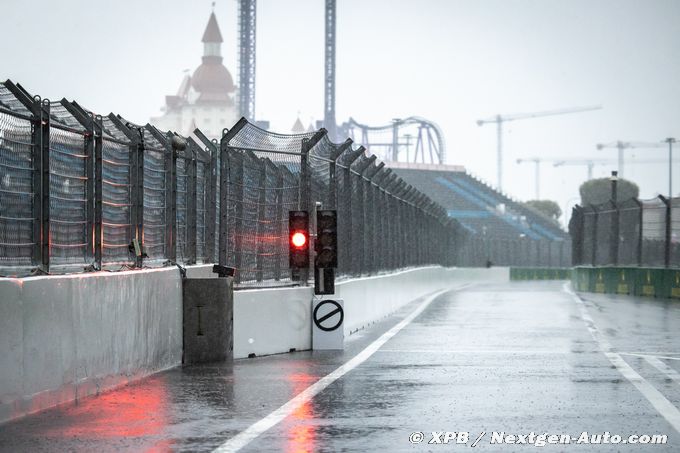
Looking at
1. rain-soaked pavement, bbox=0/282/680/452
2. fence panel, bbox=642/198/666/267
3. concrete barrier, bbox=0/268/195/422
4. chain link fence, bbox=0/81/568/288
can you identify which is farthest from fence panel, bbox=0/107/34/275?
fence panel, bbox=642/198/666/267

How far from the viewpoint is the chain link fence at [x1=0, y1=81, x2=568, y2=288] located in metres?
12.4

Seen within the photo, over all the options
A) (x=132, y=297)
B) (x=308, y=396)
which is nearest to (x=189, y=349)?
(x=132, y=297)

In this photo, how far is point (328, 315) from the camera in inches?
784

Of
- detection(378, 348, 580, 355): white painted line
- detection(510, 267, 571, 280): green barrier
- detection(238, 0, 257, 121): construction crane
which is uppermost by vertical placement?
detection(238, 0, 257, 121): construction crane

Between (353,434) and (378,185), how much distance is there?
19615 mm

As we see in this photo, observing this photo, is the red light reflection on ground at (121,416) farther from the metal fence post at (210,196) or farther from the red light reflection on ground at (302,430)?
the metal fence post at (210,196)

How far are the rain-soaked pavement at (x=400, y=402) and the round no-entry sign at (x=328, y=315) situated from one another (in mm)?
487

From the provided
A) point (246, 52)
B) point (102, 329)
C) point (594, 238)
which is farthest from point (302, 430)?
point (246, 52)

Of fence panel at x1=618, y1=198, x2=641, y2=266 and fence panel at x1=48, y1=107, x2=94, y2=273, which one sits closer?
fence panel at x1=48, y1=107, x2=94, y2=273

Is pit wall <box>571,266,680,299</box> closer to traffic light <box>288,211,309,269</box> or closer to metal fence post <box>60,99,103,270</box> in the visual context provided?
traffic light <box>288,211,309,269</box>

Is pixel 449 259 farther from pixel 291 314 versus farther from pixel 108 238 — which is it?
pixel 108 238

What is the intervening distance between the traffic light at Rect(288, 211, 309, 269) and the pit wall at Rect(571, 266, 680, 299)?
23045mm

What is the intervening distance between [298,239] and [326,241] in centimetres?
52

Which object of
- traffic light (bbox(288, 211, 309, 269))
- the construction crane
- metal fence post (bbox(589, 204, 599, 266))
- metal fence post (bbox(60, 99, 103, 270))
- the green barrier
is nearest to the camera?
metal fence post (bbox(60, 99, 103, 270))
